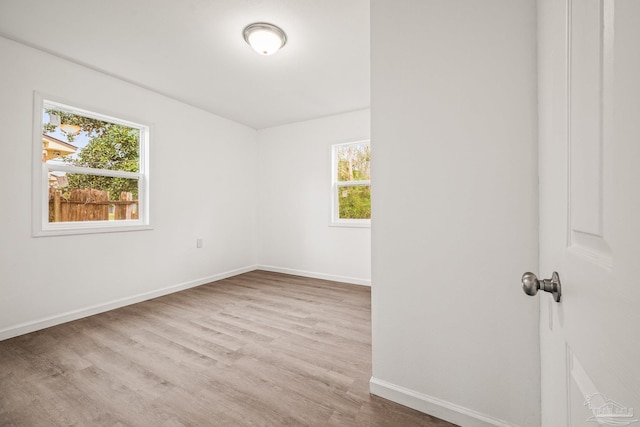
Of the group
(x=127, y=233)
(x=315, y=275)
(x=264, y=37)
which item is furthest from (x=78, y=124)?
(x=315, y=275)

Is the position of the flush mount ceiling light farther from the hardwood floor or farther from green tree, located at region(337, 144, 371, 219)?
the hardwood floor

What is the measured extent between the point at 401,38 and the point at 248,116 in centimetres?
338

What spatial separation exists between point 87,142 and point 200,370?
275 cm

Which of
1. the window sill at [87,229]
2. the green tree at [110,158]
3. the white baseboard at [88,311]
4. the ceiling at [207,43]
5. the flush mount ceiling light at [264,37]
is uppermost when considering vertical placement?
the ceiling at [207,43]

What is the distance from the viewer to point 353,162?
14.0 feet

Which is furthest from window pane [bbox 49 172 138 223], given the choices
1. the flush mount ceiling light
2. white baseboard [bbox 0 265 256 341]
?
the flush mount ceiling light

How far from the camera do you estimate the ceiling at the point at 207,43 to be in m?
2.04

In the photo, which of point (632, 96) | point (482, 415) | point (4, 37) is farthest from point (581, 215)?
point (4, 37)

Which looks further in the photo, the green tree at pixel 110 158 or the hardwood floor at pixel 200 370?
the green tree at pixel 110 158

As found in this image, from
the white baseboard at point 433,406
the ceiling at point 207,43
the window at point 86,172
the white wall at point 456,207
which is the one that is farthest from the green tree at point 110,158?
the white baseboard at point 433,406

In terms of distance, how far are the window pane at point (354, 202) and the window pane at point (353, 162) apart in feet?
0.55

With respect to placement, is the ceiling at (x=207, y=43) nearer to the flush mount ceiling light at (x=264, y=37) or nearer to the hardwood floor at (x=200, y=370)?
the flush mount ceiling light at (x=264, y=37)

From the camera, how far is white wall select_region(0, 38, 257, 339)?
2.41 meters

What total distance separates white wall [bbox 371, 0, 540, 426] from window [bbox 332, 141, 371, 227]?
2.57 m
